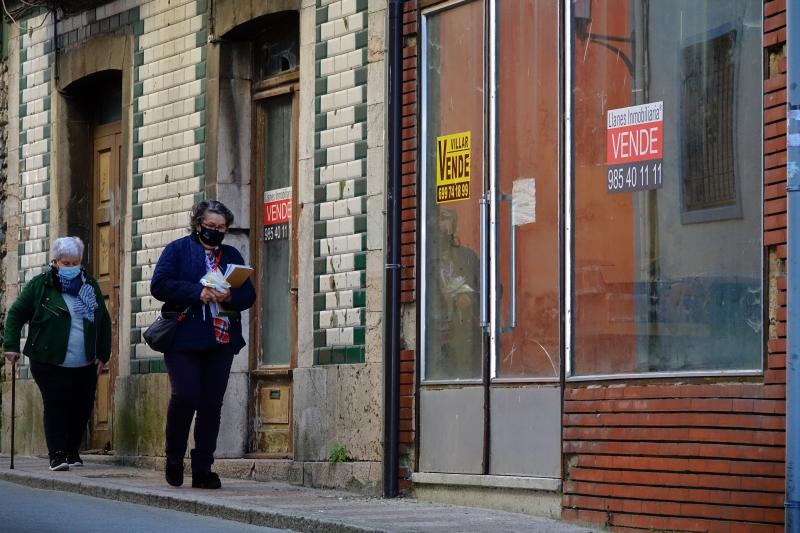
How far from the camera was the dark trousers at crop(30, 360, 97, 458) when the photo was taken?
13.9m

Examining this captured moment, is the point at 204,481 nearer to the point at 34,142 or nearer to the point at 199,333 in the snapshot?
the point at 199,333

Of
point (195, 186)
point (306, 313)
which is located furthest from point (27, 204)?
point (306, 313)

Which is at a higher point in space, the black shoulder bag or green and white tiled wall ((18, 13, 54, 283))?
green and white tiled wall ((18, 13, 54, 283))

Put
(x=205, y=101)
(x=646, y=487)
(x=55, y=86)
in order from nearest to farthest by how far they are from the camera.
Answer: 1. (x=646, y=487)
2. (x=205, y=101)
3. (x=55, y=86)

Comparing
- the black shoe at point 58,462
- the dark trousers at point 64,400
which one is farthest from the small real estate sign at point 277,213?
the black shoe at point 58,462

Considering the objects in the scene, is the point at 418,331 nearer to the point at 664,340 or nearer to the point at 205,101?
the point at 664,340

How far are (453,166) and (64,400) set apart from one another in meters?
4.01

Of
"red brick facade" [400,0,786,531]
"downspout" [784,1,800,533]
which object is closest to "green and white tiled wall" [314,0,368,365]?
"red brick facade" [400,0,786,531]

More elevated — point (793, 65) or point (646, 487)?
point (793, 65)

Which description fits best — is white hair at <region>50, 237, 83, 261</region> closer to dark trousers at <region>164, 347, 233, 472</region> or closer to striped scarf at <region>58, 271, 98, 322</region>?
striped scarf at <region>58, 271, 98, 322</region>

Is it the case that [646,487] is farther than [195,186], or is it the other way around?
[195,186]

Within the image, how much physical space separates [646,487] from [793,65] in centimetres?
255

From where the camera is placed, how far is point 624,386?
9.83m

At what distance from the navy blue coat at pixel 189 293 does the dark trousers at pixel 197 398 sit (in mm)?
112
